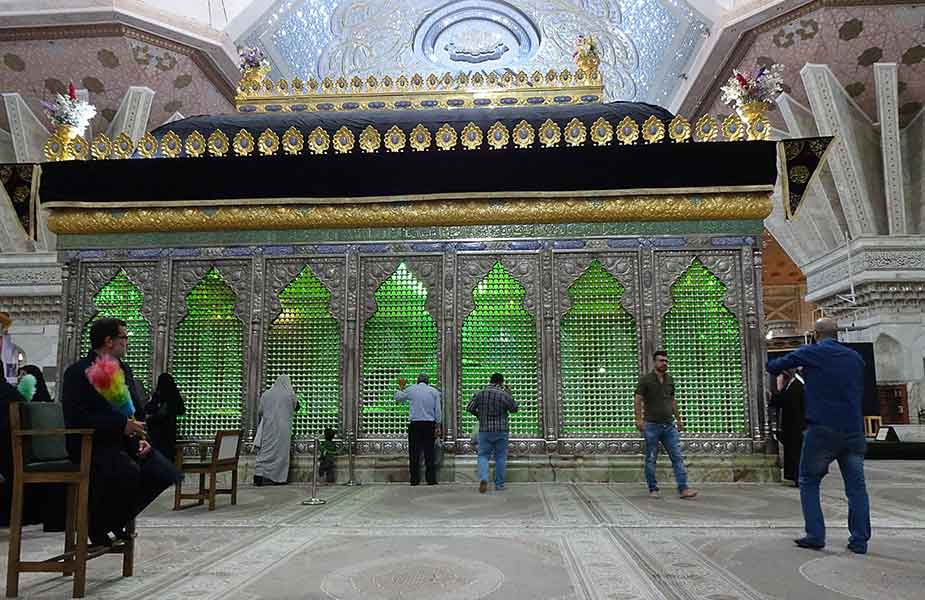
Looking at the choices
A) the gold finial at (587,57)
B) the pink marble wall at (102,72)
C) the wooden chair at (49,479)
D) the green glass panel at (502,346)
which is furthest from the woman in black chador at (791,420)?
the pink marble wall at (102,72)

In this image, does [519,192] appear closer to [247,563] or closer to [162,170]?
[162,170]

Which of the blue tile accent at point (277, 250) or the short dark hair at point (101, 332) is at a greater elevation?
the blue tile accent at point (277, 250)

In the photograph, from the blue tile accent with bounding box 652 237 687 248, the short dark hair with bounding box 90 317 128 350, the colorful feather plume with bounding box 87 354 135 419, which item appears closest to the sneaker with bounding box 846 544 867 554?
the colorful feather plume with bounding box 87 354 135 419

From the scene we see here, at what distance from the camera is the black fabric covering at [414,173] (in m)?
7.64

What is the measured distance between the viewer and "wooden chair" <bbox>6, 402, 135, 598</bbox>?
10.1ft

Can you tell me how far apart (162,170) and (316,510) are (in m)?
4.54

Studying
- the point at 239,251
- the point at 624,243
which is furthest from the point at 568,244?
the point at 239,251

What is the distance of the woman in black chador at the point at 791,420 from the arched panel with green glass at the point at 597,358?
5.20 feet

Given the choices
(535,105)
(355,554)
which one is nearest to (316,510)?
(355,554)

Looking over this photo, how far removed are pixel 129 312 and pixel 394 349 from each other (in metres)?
3.18

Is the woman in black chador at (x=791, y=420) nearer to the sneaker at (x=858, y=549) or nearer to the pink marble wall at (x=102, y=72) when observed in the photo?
the sneaker at (x=858, y=549)

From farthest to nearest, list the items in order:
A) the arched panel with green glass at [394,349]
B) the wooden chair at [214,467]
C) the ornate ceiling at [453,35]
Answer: the ornate ceiling at [453,35]
the arched panel with green glass at [394,349]
the wooden chair at [214,467]

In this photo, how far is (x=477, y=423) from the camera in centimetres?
773

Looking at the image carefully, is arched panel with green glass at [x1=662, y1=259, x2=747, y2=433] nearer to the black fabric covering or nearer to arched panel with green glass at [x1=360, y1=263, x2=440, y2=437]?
the black fabric covering
